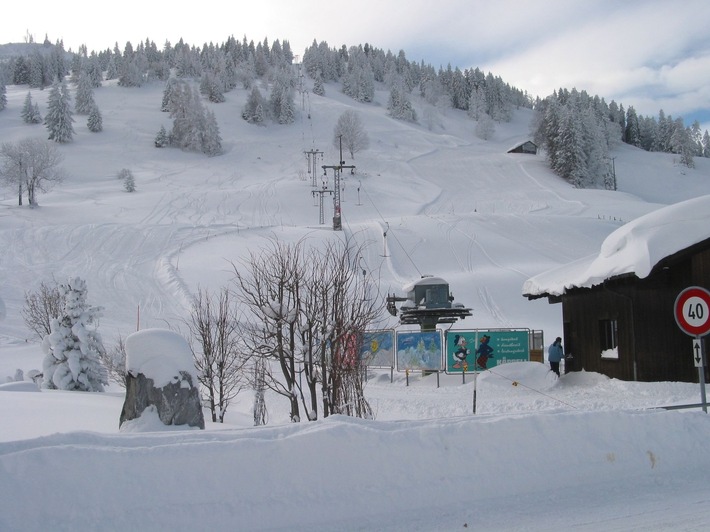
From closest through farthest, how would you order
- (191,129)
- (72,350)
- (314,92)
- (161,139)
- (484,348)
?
(72,350) < (484,348) < (191,129) < (161,139) < (314,92)

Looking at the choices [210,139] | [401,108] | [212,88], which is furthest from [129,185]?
[401,108]

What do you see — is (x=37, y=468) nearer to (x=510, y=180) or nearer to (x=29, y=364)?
(x=29, y=364)

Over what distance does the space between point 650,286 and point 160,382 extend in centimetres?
1251

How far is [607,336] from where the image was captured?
61.6 ft

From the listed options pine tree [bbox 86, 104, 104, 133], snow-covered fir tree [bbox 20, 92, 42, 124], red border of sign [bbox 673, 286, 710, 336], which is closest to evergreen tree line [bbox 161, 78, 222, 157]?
pine tree [bbox 86, 104, 104, 133]

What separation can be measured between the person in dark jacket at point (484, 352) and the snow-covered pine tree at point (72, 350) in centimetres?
1291

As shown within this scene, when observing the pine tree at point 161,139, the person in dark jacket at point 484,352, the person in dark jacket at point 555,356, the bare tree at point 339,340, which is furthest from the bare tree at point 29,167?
the bare tree at point 339,340

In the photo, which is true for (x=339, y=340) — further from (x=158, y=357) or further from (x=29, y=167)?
(x=29, y=167)

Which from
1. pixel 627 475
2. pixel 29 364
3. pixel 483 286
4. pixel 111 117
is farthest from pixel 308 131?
pixel 627 475

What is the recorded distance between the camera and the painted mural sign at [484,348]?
22594mm

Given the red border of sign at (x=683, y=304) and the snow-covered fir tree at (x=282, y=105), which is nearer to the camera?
the red border of sign at (x=683, y=304)

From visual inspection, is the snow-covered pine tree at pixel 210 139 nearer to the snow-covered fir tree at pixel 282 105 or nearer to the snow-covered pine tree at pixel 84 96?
the snow-covered fir tree at pixel 282 105

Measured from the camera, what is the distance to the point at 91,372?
71.0ft

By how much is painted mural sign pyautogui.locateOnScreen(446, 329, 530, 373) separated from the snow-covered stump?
14313 millimetres
